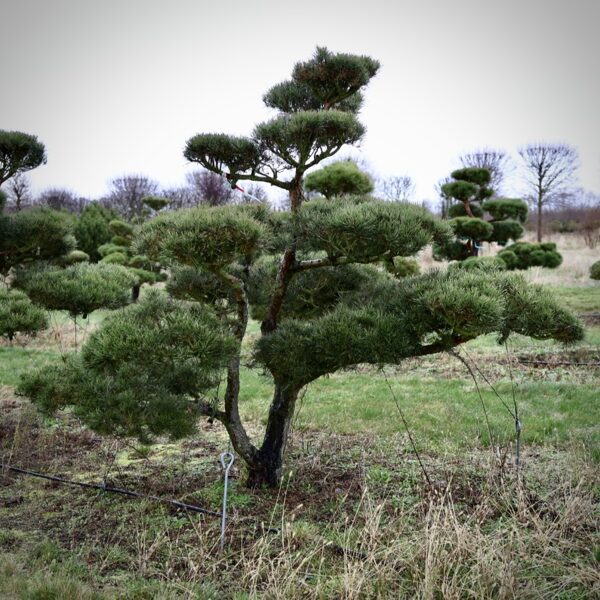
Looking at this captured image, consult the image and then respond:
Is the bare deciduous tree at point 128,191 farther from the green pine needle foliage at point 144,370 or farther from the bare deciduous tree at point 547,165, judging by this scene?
the green pine needle foliage at point 144,370

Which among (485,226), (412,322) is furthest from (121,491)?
(485,226)

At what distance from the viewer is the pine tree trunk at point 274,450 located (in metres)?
3.81

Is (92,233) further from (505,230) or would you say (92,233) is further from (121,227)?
(505,230)

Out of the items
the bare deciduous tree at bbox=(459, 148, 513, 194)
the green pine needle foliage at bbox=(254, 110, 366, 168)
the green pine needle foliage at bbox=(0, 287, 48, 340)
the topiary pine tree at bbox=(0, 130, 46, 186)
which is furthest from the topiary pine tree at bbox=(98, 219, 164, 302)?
the bare deciduous tree at bbox=(459, 148, 513, 194)

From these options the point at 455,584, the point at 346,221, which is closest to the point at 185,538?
the point at 455,584

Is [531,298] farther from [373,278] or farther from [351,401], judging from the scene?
[351,401]

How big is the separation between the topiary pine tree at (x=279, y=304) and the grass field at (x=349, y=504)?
596 mm

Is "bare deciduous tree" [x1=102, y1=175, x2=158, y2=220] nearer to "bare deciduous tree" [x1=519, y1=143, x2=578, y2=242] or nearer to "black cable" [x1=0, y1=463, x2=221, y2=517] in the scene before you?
"bare deciduous tree" [x1=519, y1=143, x2=578, y2=242]

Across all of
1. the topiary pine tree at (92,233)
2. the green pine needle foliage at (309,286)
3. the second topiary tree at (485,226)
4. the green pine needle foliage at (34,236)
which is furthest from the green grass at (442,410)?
the topiary pine tree at (92,233)

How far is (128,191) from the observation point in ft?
103

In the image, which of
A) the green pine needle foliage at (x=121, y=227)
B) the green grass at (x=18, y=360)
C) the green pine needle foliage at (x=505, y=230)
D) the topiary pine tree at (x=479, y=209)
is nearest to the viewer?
the green grass at (x=18, y=360)

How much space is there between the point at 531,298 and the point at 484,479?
139 cm

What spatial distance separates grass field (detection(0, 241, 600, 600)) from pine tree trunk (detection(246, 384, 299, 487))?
124mm

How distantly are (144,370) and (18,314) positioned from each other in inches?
83.3
